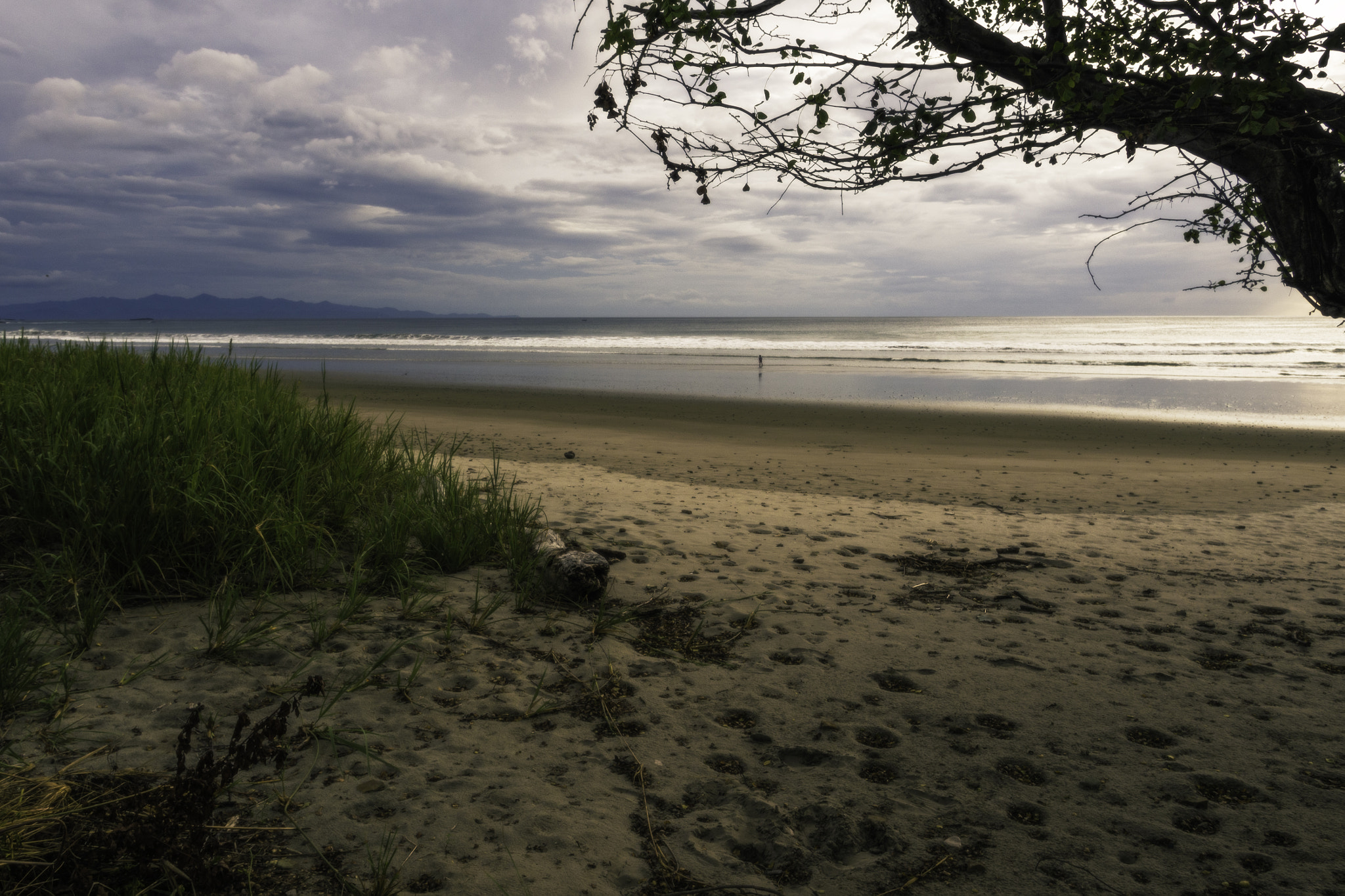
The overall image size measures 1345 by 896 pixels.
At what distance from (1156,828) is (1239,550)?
14.8ft

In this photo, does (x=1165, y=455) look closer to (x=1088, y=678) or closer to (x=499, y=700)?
(x=1088, y=678)

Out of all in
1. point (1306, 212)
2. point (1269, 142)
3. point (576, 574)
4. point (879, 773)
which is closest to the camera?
point (879, 773)

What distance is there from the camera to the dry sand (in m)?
2.15

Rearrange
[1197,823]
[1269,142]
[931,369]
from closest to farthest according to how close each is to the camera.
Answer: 1. [1197,823]
2. [1269,142]
3. [931,369]

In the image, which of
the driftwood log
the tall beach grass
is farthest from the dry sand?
the tall beach grass

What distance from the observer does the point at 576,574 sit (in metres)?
4.06

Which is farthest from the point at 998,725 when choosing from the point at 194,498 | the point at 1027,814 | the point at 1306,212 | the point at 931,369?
the point at 931,369

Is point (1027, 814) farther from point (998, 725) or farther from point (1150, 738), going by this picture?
point (1150, 738)

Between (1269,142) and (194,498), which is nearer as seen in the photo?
(1269,142)

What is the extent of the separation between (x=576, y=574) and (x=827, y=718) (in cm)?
168

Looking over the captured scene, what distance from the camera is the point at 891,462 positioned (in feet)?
33.0

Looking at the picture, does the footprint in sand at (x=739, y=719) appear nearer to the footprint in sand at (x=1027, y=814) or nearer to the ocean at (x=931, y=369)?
the footprint in sand at (x=1027, y=814)

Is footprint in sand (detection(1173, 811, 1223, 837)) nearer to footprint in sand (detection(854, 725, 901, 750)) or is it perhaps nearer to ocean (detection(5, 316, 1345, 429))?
footprint in sand (detection(854, 725, 901, 750))

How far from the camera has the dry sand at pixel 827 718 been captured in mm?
2148
